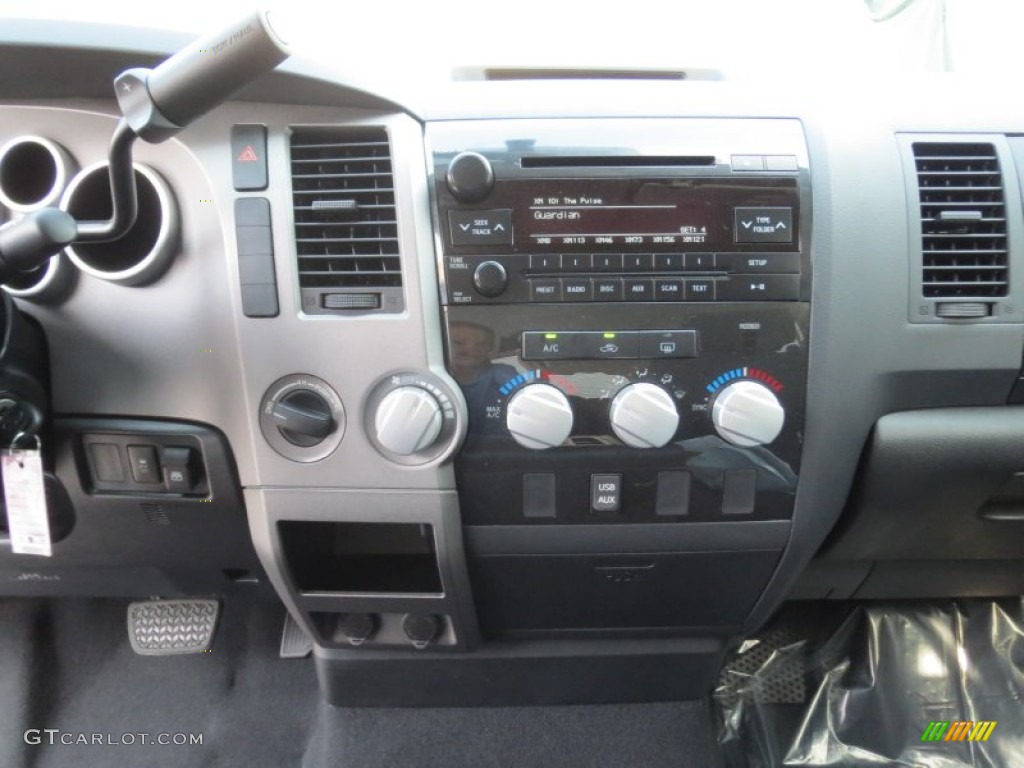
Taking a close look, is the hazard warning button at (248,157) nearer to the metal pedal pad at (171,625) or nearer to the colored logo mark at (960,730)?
the metal pedal pad at (171,625)

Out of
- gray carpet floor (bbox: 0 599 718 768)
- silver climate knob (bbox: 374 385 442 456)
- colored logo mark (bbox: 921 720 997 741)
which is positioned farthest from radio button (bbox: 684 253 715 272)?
colored logo mark (bbox: 921 720 997 741)

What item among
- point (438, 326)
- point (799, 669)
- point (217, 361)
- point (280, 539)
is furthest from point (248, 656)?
point (799, 669)

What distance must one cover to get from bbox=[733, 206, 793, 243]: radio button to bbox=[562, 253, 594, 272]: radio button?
0.58 feet

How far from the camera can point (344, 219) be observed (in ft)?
2.74

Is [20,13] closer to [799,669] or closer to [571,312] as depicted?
[571,312]

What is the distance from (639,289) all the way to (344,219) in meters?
0.36

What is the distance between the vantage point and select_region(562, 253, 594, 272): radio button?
840mm

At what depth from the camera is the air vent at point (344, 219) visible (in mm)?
829

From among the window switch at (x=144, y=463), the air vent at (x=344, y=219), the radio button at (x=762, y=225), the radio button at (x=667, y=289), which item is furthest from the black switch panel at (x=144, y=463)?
the radio button at (x=762, y=225)

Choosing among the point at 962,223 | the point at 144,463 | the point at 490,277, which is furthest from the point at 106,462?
the point at 962,223

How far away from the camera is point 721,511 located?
0.94 m

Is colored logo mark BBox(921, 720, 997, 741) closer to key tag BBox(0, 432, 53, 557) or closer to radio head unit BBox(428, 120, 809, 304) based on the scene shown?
radio head unit BBox(428, 120, 809, 304)

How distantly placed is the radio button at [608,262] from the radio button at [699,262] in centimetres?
8

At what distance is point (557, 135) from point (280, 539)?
630 mm
